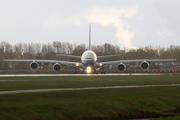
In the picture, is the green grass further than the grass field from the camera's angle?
Yes

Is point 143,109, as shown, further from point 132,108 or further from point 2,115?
point 2,115

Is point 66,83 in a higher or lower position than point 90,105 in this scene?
lower

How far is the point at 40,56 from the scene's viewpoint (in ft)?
522

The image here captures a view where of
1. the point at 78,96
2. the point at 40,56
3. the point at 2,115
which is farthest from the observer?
the point at 40,56

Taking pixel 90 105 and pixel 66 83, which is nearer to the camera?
pixel 90 105

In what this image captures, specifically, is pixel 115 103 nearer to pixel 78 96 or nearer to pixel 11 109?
pixel 78 96

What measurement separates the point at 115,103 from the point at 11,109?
26.0 ft

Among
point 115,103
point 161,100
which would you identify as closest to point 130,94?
point 161,100

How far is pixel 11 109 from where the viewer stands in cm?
1928

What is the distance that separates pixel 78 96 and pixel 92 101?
116 inches

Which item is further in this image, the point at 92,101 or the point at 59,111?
the point at 92,101

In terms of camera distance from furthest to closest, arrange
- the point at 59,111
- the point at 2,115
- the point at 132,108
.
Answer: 1. the point at 132,108
2. the point at 59,111
3. the point at 2,115

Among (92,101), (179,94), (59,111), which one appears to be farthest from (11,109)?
(179,94)

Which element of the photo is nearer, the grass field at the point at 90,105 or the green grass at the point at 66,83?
the grass field at the point at 90,105
